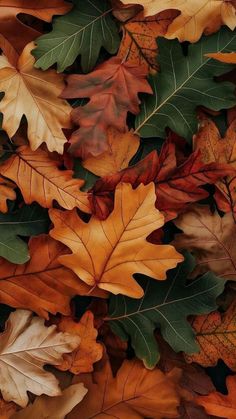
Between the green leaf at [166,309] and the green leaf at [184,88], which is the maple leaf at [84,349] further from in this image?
the green leaf at [184,88]

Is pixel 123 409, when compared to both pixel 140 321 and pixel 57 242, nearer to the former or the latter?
pixel 140 321

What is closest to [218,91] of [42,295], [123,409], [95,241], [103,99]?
[103,99]

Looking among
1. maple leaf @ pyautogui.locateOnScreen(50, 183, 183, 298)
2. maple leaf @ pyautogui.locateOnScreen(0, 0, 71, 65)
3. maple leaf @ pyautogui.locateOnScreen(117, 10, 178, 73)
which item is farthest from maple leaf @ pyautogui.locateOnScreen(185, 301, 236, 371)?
maple leaf @ pyautogui.locateOnScreen(0, 0, 71, 65)

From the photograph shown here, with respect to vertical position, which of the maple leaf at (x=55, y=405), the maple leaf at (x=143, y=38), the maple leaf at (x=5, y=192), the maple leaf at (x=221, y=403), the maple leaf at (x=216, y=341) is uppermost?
the maple leaf at (x=143, y=38)

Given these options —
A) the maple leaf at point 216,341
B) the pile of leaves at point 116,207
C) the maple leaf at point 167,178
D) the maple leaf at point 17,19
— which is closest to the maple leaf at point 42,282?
the pile of leaves at point 116,207

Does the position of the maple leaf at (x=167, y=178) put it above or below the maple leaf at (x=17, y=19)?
below

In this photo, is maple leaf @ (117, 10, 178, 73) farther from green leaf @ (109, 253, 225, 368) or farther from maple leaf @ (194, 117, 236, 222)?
green leaf @ (109, 253, 225, 368)
